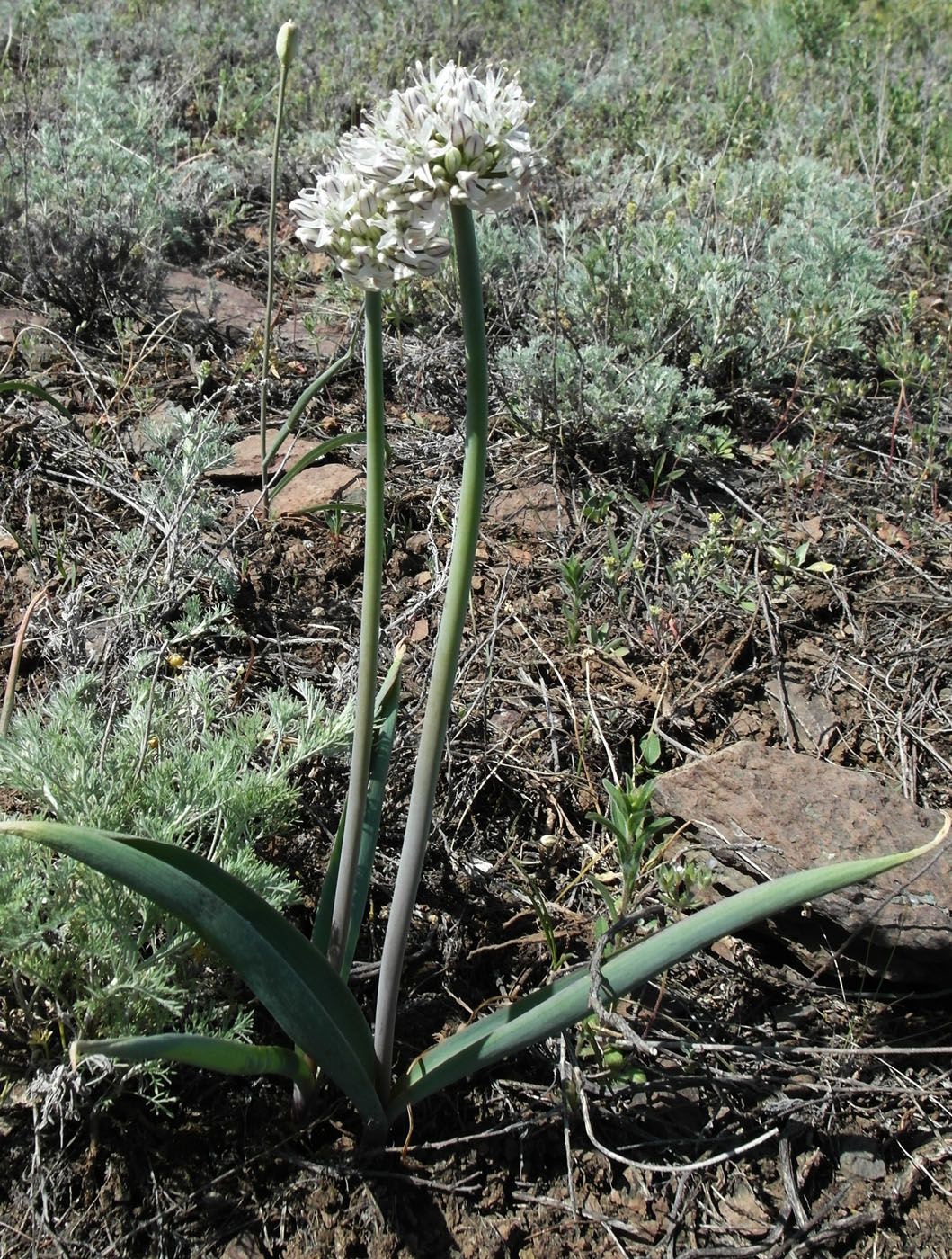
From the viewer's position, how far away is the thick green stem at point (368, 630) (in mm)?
1439

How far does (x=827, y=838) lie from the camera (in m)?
2.17

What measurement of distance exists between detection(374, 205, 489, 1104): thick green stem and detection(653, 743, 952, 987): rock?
0.85 m

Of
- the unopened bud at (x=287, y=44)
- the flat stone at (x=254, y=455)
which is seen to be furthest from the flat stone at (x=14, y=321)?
the unopened bud at (x=287, y=44)

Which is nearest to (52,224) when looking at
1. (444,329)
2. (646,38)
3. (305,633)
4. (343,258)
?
(444,329)

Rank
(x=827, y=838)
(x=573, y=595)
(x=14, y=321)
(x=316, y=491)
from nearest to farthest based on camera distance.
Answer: (x=827, y=838), (x=573, y=595), (x=316, y=491), (x=14, y=321)

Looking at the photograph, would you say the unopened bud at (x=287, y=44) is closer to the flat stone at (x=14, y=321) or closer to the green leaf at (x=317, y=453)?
the green leaf at (x=317, y=453)

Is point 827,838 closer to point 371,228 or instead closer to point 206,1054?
point 206,1054

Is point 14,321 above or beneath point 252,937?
above

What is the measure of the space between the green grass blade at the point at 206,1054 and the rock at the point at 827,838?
100cm

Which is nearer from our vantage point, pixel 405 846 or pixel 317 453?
pixel 405 846

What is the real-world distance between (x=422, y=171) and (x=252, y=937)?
1065mm

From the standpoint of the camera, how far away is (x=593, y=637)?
2742mm

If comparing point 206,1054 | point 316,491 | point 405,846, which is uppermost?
point 316,491

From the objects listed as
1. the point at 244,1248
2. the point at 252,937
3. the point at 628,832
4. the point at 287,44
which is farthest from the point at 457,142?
the point at 244,1248
